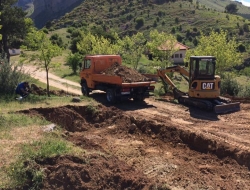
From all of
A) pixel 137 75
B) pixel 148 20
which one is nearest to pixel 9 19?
Result: pixel 137 75

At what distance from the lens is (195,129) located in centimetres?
1348

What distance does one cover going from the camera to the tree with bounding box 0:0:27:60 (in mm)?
35019

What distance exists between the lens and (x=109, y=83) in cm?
1881

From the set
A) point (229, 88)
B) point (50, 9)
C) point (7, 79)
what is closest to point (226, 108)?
point (229, 88)

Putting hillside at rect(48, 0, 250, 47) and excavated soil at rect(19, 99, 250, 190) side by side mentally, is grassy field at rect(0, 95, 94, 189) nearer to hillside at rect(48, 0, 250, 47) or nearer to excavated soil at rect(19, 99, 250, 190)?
excavated soil at rect(19, 99, 250, 190)

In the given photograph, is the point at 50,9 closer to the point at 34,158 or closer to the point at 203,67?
the point at 203,67

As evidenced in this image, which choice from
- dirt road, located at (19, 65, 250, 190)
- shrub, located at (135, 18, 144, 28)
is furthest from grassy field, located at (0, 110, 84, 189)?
shrub, located at (135, 18, 144, 28)

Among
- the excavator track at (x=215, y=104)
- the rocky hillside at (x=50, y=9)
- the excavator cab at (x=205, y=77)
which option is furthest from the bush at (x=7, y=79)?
the rocky hillside at (x=50, y=9)

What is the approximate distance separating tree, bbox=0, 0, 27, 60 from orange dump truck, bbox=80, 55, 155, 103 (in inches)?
706

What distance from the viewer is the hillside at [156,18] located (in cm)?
8181

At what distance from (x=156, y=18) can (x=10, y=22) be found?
59891mm

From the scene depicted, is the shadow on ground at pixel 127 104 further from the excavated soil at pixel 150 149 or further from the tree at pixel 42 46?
the tree at pixel 42 46

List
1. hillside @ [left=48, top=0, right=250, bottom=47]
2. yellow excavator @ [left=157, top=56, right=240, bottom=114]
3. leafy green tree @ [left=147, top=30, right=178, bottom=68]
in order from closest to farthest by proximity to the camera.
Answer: yellow excavator @ [left=157, top=56, right=240, bottom=114] → leafy green tree @ [left=147, top=30, right=178, bottom=68] → hillside @ [left=48, top=0, right=250, bottom=47]

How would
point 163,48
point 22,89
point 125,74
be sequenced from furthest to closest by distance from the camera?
1. point 163,48
2. point 22,89
3. point 125,74
